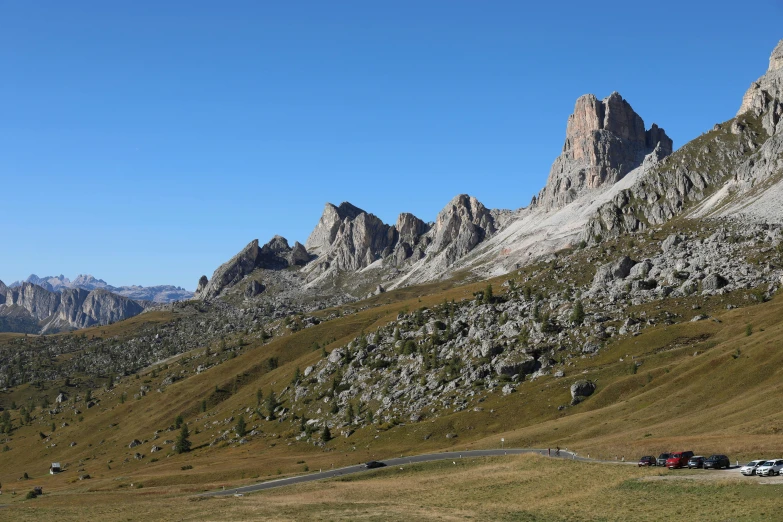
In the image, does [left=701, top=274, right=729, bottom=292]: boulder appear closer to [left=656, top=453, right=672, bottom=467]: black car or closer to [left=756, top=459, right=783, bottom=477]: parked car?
[left=656, top=453, right=672, bottom=467]: black car

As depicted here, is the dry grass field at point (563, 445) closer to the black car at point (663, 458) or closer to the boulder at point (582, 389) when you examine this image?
the boulder at point (582, 389)

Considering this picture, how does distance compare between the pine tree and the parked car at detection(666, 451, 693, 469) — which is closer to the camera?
the parked car at detection(666, 451, 693, 469)

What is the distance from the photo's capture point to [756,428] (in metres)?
83.0

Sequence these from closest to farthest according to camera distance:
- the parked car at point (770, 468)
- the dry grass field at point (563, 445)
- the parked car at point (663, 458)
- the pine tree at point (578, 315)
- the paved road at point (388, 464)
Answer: the parked car at point (770, 468) < the dry grass field at point (563, 445) < the parked car at point (663, 458) < the paved road at point (388, 464) < the pine tree at point (578, 315)

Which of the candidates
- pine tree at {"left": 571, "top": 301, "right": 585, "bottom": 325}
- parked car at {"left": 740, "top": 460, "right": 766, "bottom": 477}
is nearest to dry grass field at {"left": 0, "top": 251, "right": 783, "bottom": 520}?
parked car at {"left": 740, "top": 460, "right": 766, "bottom": 477}

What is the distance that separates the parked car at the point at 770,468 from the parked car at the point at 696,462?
30.5 ft

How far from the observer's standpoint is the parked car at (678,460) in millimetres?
71625

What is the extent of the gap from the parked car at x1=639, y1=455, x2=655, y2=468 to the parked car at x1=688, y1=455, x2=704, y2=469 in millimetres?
4869

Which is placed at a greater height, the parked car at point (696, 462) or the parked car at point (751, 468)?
the parked car at point (751, 468)

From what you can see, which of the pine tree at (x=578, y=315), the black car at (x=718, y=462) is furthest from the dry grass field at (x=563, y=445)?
the pine tree at (x=578, y=315)

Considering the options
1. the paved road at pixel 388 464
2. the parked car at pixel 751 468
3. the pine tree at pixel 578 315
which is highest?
the pine tree at pixel 578 315

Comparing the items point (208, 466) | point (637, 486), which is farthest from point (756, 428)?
point (208, 466)

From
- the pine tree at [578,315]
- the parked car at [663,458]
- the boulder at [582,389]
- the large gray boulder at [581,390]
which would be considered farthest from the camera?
the pine tree at [578,315]

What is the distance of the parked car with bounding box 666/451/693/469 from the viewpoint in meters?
71.6
